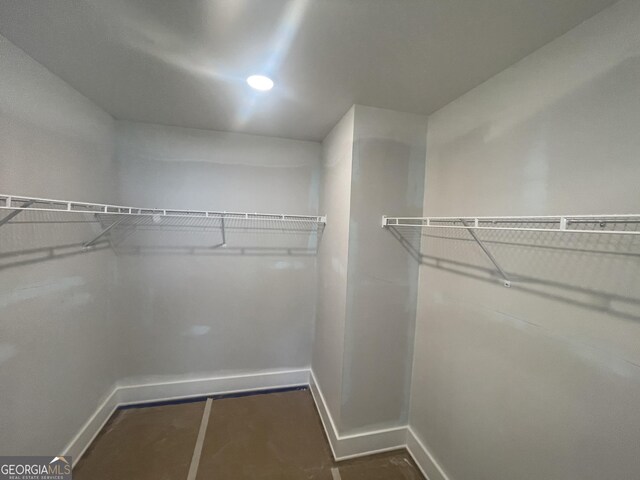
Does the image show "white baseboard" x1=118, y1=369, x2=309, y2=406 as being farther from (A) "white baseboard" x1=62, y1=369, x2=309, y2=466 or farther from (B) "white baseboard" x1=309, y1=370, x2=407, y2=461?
(B) "white baseboard" x1=309, y1=370, x2=407, y2=461

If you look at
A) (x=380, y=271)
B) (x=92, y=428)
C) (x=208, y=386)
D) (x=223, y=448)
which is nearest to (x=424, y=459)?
(x=380, y=271)

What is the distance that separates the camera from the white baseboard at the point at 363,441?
1.55m

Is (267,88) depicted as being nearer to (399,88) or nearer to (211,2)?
(211,2)

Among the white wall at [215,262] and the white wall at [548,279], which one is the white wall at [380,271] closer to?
the white wall at [548,279]

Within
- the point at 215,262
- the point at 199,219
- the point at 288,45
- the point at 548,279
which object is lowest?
the point at 215,262

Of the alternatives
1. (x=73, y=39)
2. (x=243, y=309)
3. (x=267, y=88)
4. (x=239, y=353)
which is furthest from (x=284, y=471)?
(x=73, y=39)

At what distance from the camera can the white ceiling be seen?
82cm

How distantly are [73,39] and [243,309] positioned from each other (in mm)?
1897

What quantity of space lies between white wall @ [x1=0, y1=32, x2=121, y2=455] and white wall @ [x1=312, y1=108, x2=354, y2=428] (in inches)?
64.7

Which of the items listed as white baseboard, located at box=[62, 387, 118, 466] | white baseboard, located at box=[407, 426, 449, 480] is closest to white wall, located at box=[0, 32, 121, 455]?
white baseboard, located at box=[62, 387, 118, 466]

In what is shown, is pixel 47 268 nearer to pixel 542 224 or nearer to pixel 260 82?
pixel 260 82

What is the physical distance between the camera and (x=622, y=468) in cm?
72

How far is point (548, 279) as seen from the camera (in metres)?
0.91

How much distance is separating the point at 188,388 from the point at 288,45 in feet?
8.48
